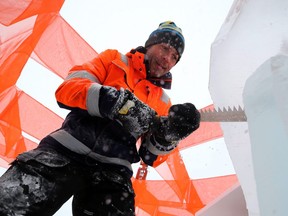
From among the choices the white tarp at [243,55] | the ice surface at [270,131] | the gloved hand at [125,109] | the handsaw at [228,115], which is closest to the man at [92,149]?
the gloved hand at [125,109]

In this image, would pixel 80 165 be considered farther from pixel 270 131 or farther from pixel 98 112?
pixel 270 131

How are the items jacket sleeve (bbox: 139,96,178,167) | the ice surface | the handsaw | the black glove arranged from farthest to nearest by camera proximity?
1. jacket sleeve (bbox: 139,96,178,167)
2. the black glove
3. the handsaw
4. the ice surface

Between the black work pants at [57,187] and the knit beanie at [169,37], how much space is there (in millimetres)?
746

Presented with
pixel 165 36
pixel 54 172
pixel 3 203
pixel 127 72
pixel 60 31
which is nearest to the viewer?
pixel 3 203

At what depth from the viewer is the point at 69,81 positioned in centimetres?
128

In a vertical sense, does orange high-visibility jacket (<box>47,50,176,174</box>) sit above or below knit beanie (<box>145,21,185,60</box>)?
below

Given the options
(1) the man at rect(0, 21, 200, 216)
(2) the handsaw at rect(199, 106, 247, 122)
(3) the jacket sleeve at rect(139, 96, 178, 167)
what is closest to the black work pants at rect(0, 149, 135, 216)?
(1) the man at rect(0, 21, 200, 216)

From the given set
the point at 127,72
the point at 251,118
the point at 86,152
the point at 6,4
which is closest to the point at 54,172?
the point at 86,152

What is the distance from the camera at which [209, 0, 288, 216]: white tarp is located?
1186mm

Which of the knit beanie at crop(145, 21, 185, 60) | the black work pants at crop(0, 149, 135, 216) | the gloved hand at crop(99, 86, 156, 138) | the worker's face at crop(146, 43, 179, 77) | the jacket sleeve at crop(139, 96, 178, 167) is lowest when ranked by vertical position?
the black work pants at crop(0, 149, 135, 216)

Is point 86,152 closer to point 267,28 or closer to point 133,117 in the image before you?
point 133,117

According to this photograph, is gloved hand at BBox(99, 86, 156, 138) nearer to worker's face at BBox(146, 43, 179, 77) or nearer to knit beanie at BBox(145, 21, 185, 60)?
worker's face at BBox(146, 43, 179, 77)

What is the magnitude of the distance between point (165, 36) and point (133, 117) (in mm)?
640

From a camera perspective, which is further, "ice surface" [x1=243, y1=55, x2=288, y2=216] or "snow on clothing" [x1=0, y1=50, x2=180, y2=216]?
"snow on clothing" [x1=0, y1=50, x2=180, y2=216]
